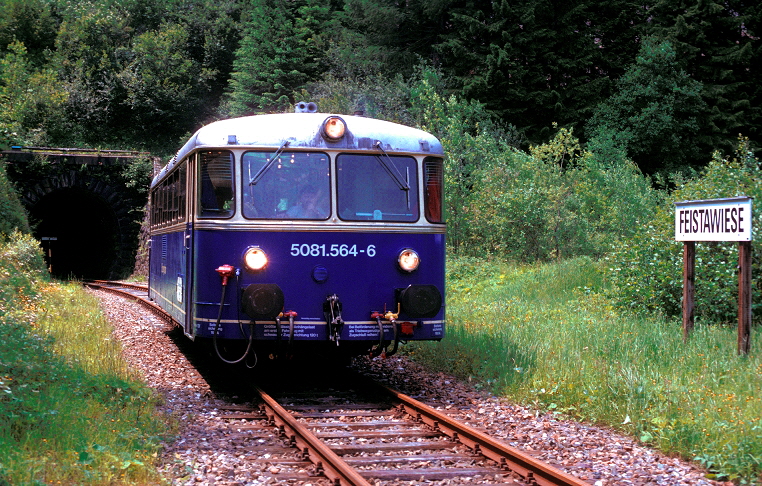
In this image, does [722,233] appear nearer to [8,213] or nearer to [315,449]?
[315,449]

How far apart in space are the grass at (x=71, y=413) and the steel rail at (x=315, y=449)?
104cm

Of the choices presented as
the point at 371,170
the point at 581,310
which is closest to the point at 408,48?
the point at 581,310

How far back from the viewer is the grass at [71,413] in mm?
5410

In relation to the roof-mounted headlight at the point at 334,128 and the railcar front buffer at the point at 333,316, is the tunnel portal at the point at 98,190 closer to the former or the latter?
the roof-mounted headlight at the point at 334,128

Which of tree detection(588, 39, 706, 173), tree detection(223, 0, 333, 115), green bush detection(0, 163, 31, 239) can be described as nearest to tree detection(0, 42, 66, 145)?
tree detection(223, 0, 333, 115)

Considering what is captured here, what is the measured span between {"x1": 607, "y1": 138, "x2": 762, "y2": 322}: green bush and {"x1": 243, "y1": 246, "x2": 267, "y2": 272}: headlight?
6948 millimetres

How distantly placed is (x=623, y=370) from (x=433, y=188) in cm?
283

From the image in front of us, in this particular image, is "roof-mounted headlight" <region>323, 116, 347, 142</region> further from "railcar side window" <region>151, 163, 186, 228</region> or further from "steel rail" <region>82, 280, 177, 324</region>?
"steel rail" <region>82, 280, 177, 324</region>

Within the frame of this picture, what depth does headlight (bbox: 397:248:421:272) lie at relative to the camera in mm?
8680

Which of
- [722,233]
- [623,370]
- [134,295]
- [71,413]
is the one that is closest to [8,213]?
[134,295]

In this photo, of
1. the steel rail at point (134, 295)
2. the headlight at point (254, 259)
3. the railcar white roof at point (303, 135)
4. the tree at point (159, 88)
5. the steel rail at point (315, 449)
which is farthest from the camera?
the tree at point (159, 88)

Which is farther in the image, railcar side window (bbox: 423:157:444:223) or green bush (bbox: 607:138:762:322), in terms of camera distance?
green bush (bbox: 607:138:762:322)

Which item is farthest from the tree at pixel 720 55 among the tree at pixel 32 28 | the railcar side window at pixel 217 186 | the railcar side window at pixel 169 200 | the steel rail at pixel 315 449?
the tree at pixel 32 28

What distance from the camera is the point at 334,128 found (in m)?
8.70
